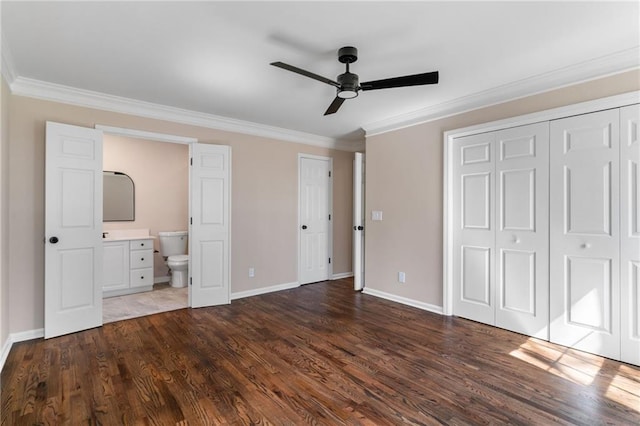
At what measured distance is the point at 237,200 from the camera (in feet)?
14.7

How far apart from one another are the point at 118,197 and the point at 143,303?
1.94 metres

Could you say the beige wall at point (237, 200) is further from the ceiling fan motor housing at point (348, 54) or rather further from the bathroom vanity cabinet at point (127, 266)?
the ceiling fan motor housing at point (348, 54)

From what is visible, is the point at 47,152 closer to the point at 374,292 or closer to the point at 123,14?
the point at 123,14

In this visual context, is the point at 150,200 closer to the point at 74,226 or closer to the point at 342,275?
the point at 74,226

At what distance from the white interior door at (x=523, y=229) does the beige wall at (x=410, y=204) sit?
1.27ft

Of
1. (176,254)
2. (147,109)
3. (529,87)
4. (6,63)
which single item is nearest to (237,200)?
(147,109)

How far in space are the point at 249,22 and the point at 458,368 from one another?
2.94m

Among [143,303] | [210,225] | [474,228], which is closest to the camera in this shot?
[474,228]

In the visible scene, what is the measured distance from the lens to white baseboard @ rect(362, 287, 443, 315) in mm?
3834

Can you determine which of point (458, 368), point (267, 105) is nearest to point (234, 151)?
point (267, 105)

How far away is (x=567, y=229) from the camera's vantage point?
286 centimetres

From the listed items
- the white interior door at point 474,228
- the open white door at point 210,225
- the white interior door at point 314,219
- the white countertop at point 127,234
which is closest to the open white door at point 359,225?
the white interior door at point 314,219

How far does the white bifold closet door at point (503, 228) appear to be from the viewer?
9.97 feet

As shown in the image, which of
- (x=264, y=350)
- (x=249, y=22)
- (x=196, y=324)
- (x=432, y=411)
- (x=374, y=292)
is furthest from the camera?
(x=374, y=292)
